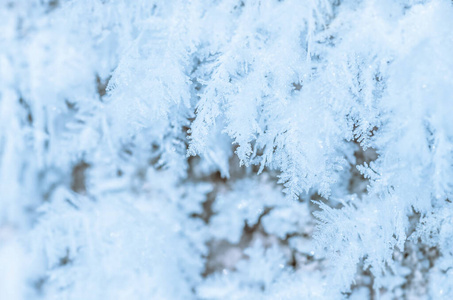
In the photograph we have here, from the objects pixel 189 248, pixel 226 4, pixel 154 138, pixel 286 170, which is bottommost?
pixel 189 248

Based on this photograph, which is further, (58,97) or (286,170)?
(58,97)

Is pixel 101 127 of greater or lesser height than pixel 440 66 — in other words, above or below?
below

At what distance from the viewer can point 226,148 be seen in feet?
2.88

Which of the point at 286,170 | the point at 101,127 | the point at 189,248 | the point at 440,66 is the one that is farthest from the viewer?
the point at 189,248

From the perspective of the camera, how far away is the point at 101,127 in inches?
32.7

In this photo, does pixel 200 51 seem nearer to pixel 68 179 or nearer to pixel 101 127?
pixel 101 127

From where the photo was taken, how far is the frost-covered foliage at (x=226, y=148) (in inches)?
20.7

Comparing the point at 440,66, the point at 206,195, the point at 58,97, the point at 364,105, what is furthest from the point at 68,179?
the point at 440,66

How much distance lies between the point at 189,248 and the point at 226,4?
62cm

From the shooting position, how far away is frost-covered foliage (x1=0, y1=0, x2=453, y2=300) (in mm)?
525

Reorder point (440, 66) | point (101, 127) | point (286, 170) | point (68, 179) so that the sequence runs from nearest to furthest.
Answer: point (440, 66) → point (286, 170) → point (101, 127) → point (68, 179)

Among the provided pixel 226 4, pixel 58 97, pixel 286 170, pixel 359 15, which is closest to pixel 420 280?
pixel 286 170

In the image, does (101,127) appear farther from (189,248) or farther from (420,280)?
(420,280)

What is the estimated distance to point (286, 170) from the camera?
58 cm
